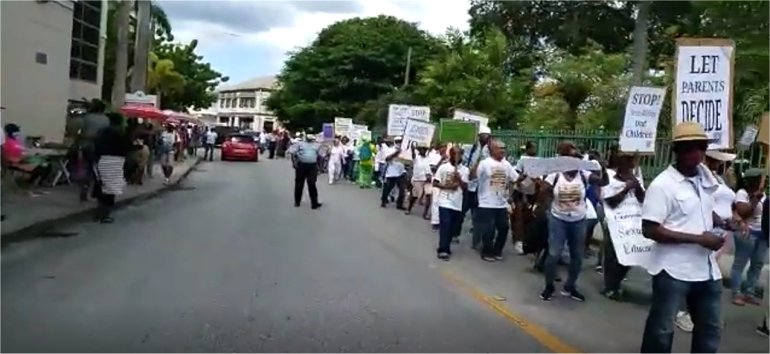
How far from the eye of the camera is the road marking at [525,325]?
677 centimetres

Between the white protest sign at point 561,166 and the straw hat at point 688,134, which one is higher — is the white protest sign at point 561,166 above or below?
below

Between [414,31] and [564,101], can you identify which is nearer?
[564,101]

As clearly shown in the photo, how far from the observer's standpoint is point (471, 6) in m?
30.8

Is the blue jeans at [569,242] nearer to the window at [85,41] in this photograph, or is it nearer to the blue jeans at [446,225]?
the blue jeans at [446,225]

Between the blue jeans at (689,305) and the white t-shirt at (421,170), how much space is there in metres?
12.9

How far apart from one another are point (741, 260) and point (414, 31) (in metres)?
41.3

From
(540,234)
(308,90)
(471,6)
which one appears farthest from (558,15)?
(308,90)

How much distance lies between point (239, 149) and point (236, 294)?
1483 inches

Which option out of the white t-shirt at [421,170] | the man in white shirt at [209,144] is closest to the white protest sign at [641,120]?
the white t-shirt at [421,170]

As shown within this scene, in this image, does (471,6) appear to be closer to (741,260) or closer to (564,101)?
(564,101)

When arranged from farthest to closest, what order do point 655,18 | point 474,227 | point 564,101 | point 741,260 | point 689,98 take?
point 564,101
point 655,18
point 474,227
point 741,260
point 689,98

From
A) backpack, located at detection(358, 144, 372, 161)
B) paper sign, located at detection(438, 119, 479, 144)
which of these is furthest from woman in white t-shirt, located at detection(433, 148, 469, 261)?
backpack, located at detection(358, 144, 372, 161)

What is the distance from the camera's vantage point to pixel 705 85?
802 cm

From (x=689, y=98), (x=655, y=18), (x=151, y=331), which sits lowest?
(x=151, y=331)
